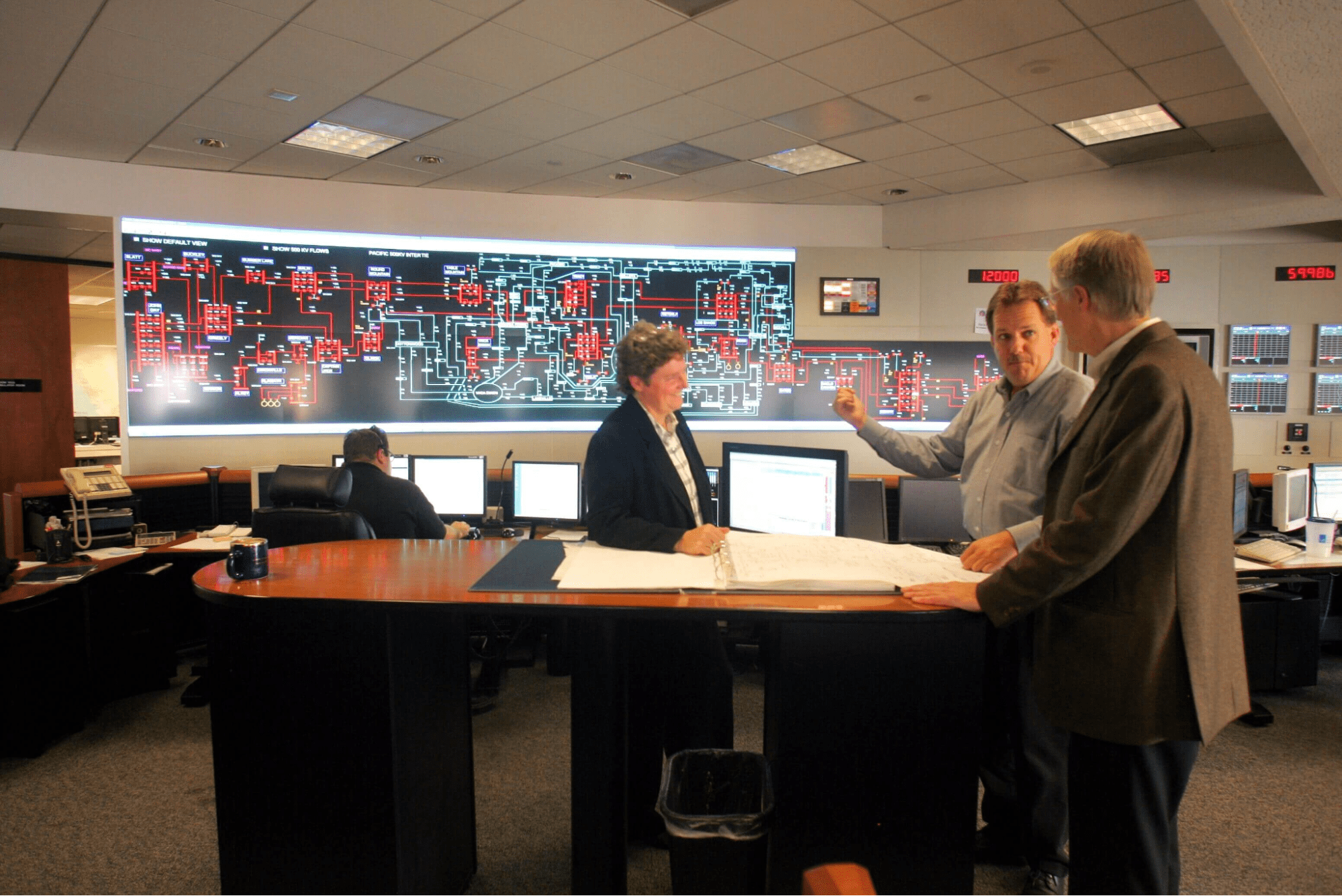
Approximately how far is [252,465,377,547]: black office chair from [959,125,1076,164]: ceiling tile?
370 centimetres

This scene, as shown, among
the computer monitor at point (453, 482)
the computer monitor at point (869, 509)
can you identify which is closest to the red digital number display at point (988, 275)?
the computer monitor at point (869, 509)

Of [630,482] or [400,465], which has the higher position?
[630,482]

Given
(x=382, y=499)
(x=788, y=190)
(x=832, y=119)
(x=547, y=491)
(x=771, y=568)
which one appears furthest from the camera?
(x=788, y=190)

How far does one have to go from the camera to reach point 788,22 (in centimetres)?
292

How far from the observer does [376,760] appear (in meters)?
1.76

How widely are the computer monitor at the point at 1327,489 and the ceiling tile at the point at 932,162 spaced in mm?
2619

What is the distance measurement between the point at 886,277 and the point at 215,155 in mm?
4418

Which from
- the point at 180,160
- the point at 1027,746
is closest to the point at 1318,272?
the point at 1027,746

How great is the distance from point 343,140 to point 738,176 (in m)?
2.35

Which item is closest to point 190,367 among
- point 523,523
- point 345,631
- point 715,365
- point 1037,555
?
point 523,523

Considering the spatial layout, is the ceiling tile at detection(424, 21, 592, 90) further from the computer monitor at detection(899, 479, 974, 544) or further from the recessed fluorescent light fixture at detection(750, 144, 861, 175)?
the computer monitor at detection(899, 479, 974, 544)

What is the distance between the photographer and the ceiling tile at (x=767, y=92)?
11.2 ft

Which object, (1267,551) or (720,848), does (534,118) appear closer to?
(720,848)

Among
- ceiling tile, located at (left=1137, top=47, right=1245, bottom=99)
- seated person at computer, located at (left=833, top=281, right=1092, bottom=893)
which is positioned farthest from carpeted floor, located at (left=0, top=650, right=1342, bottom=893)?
ceiling tile, located at (left=1137, top=47, right=1245, bottom=99)
